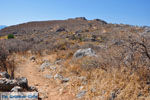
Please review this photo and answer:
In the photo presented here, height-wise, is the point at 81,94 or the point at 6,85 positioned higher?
the point at 6,85

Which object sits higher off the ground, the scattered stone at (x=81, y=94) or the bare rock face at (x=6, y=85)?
the bare rock face at (x=6, y=85)

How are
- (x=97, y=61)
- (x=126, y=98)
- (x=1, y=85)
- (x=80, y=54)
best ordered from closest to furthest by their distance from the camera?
(x=126, y=98) < (x=1, y=85) < (x=97, y=61) < (x=80, y=54)

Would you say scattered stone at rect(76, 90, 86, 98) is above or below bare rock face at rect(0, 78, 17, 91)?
below

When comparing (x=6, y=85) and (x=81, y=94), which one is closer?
(x=6, y=85)

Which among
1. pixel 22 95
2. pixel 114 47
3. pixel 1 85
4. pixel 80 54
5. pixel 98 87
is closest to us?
pixel 22 95

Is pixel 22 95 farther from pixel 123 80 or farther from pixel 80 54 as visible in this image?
pixel 80 54

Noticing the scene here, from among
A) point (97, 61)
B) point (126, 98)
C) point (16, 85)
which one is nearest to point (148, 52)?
point (126, 98)

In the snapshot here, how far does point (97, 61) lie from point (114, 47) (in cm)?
106

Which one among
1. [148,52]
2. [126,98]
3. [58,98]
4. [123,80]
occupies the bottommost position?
[58,98]

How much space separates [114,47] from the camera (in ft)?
18.2

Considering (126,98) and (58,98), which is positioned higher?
(126,98)

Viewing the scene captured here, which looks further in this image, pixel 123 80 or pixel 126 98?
pixel 123 80

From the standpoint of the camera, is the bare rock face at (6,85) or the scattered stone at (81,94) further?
the scattered stone at (81,94)

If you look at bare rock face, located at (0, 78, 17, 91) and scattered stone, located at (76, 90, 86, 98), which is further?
scattered stone, located at (76, 90, 86, 98)
